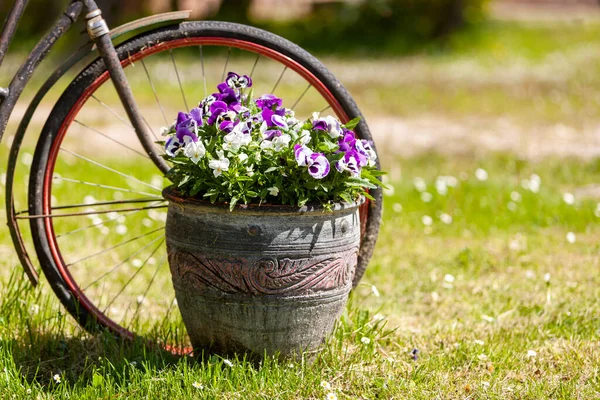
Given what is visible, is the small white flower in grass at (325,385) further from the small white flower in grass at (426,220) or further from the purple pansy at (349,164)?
the small white flower in grass at (426,220)

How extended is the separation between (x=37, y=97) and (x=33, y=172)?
0.93 feet

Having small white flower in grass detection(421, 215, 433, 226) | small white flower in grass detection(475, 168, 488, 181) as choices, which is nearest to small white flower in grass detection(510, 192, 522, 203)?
small white flower in grass detection(475, 168, 488, 181)

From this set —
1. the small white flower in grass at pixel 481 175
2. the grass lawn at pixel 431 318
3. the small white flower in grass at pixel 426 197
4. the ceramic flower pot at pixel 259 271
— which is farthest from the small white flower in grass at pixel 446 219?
the ceramic flower pot at pixel 259 271

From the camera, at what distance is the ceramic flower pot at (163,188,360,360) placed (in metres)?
2.47

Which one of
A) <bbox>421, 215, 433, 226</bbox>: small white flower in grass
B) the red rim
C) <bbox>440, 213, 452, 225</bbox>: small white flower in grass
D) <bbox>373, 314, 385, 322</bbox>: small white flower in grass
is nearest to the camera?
the red rim

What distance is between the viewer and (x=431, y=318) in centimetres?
354

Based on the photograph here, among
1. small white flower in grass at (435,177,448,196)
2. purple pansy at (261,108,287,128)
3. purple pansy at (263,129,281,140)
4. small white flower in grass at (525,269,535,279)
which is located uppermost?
purple pansy at (261,108,287,128)

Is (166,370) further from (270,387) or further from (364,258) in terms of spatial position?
(364,258)

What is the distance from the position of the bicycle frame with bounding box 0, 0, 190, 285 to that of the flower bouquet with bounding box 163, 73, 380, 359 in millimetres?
369

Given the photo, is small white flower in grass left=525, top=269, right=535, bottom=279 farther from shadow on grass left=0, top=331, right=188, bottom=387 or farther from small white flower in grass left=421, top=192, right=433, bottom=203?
shadow on grass left=0, top=331, right=188, bottom=387

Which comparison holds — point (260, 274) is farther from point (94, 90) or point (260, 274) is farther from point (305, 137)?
point (94, 90)

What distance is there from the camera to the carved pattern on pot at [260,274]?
248 centimetres

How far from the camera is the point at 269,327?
8.39 ft

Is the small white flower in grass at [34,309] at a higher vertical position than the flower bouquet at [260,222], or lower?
lower
